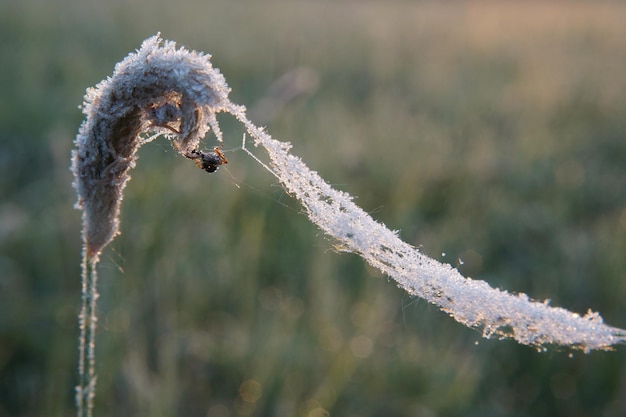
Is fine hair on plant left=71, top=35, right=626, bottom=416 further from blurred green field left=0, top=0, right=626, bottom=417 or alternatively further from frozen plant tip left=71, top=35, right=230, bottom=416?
blurred green field left=0, top=0, right=626, bottom=417

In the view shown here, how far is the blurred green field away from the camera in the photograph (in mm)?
1865

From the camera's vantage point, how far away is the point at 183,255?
7.91 feet

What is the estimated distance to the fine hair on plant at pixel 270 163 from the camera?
665 mm

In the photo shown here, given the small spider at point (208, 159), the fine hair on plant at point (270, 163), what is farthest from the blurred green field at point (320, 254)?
the fine hair on plant at point (270, 163)

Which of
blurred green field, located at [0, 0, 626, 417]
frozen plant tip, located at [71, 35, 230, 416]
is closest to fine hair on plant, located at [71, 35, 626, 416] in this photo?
frozen plant tip, located at [71, 35, 230, 416]

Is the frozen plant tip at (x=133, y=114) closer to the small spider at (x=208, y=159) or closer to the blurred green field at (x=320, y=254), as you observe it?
the small spider at (x=208, y=159)

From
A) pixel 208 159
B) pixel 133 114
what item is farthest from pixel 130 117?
pixel 208 159

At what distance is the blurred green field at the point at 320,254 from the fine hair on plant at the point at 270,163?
0.24 m

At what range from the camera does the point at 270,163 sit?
735 mm

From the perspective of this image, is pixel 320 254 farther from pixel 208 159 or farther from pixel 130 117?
pixel 130 117

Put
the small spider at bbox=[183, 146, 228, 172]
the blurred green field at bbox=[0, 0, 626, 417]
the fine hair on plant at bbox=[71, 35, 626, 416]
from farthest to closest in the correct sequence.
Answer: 1. the blurred green field at bbox=[0, 0, 626, 417]
2. the small spider at bbox=[183, 146, 228, 172]
3. the fine hair on plant at bbox=[71, 35, 626, 416]

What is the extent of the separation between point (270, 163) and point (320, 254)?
1835 millimetres

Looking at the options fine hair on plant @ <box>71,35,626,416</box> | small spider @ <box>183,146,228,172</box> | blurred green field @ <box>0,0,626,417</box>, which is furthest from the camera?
blurred green field @ <box>0,0,626,417</box>

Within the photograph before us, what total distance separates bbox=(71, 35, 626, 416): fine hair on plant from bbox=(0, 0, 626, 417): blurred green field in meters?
0.24
